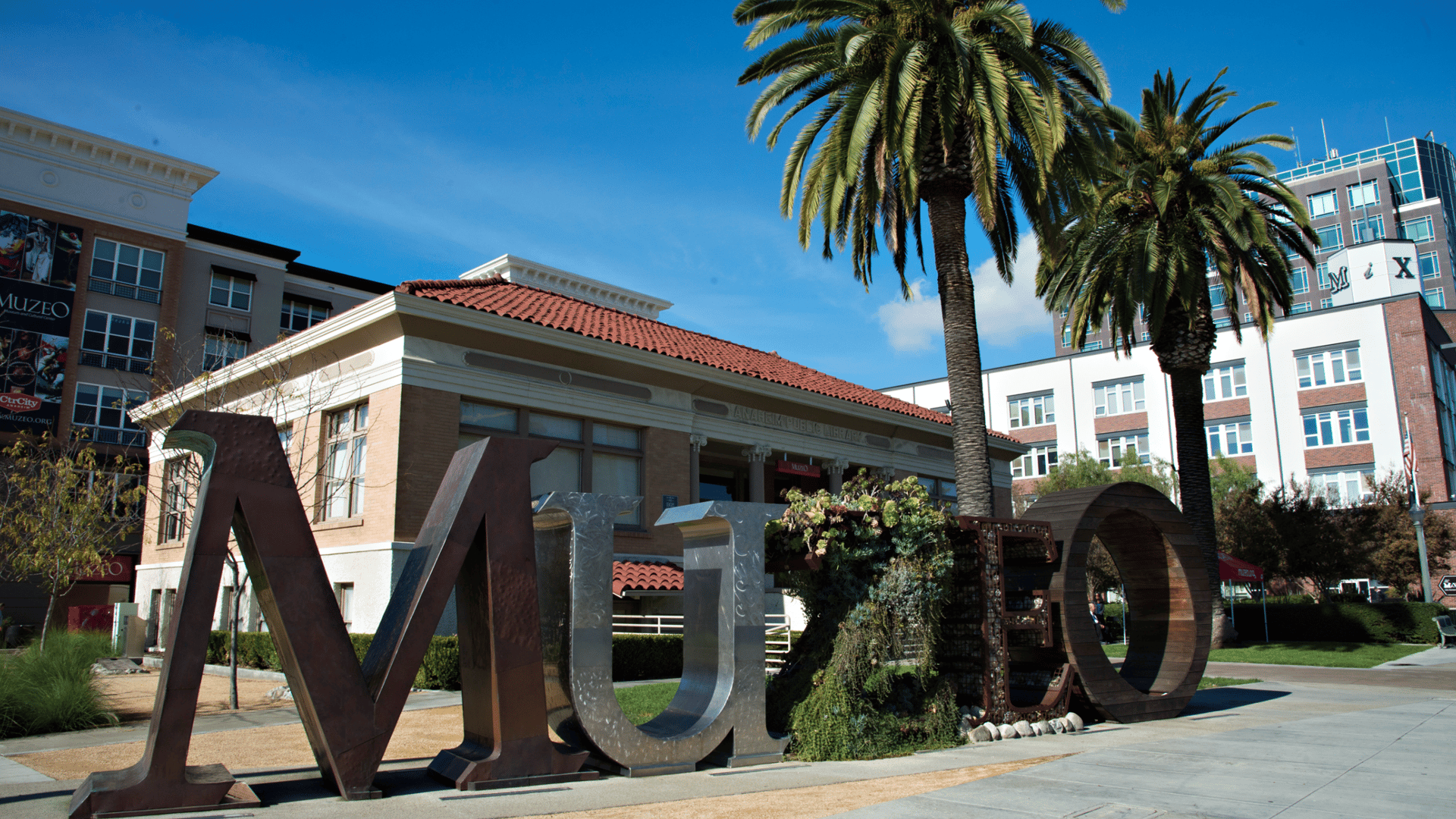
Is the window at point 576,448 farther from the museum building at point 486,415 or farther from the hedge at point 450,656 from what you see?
the hedge at point 450,656

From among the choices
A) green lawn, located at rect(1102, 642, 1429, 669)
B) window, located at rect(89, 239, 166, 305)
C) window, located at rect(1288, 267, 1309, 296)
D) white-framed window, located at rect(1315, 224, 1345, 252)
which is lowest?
green lawn, located at rect(1102, 642, 1429, 669)

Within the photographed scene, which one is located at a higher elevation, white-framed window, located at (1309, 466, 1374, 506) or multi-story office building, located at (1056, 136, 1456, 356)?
multi-story office building, located at (1056, 136, 1456, 356)

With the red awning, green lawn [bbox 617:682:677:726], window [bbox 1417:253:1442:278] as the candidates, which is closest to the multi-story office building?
window [bbox 1417:253:1442:278]

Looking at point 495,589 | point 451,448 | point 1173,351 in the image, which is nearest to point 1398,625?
point 1173,351

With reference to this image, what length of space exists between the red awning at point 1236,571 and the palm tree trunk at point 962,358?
47.1 ft

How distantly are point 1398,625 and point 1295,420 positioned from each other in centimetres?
2612

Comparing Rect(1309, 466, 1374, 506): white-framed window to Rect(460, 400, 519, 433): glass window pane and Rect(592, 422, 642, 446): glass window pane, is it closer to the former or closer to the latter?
Rect(592, 422, 642, 446): glass window pane

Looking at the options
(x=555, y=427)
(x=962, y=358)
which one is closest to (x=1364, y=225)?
(x=962, y=358)

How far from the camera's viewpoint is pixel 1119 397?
6147 centimetres

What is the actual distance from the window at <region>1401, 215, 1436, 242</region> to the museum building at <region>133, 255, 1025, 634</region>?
350 feet

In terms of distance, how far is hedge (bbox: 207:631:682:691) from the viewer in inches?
698

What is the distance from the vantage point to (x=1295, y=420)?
55.0m

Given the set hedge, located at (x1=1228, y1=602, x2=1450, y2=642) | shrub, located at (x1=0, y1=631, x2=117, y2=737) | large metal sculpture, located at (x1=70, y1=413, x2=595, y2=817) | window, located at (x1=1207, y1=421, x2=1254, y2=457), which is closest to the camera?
large metal sculpture, located at (x1=70, y1=413, x2=595, y2=817)

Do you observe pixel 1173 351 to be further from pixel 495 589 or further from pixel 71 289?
pixel 71 289
